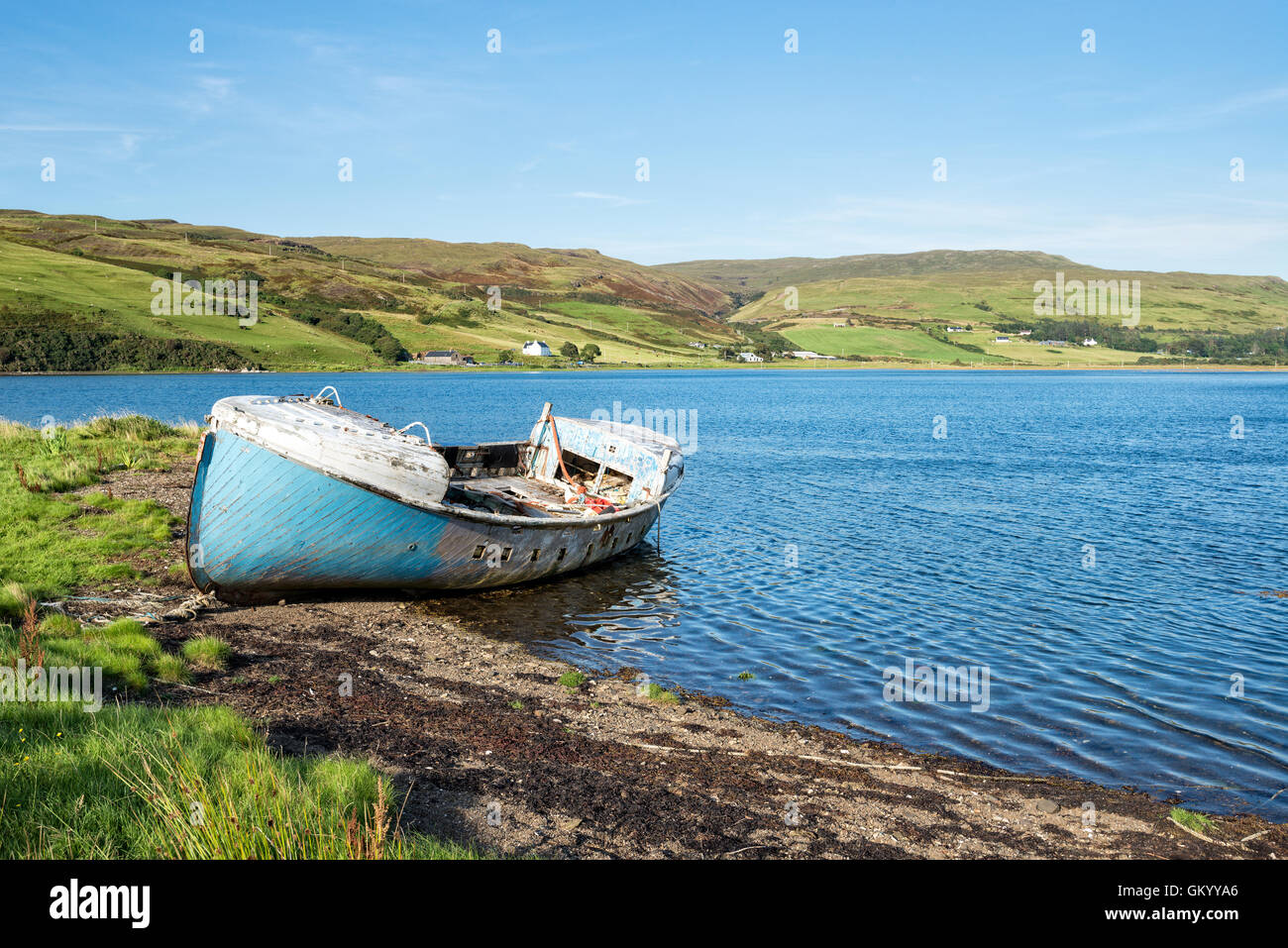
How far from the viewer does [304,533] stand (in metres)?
14.1

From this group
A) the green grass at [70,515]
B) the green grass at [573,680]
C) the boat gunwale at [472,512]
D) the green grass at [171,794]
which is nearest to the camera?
the green grass at [171,794]

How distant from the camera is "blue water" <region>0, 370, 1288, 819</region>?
11.9 metres

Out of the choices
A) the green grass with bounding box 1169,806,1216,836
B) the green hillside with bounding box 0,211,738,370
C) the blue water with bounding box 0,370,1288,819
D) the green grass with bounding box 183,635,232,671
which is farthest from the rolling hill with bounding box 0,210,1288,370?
the green grass with bounding box 1169,806,1216,836

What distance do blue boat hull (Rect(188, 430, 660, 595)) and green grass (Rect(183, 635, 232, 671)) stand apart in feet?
8.07

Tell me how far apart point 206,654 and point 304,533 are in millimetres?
3011

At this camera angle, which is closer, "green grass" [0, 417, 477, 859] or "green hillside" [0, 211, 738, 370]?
"green grass" [0, 417, 477, 859]

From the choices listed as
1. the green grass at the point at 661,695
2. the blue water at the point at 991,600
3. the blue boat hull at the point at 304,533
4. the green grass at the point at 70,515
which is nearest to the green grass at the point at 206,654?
the blue boat hull at the point at 304,533

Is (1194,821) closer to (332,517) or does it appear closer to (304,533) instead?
(332,517)

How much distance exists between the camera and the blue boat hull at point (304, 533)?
45.1 ft

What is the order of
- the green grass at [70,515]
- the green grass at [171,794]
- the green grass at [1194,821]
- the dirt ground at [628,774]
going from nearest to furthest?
the green grass at [171,794], the dirt ground at [628,774], the green grass at [1194,821], the green grass at [70,515]

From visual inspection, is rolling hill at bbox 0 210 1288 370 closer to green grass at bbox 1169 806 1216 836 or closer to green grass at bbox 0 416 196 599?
green grass at bbox 0 416 196 599

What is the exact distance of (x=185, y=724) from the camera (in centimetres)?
817

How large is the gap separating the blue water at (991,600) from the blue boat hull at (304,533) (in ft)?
5.19

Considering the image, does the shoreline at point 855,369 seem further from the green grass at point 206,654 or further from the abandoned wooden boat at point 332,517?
the green grass at point 206,654
